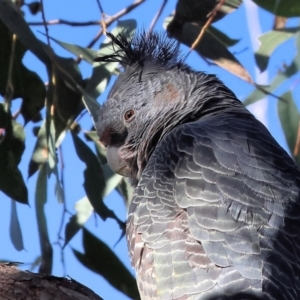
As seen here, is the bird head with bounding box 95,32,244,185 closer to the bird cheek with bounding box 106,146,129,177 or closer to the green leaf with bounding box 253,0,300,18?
the bird cheek with bounding box 106,146,129,177

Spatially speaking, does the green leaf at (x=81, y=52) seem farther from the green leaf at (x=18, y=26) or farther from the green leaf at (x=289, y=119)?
the green leaf at (x=289, y=119)

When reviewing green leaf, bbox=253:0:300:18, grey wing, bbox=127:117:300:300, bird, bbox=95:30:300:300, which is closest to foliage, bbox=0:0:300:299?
green leaf, bbox=253:0:300:18

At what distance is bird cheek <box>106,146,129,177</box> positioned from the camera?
11.9ft

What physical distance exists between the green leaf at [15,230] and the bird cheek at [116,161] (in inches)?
20.3

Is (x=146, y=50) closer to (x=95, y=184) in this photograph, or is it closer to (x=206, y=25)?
(x=206, y=25)

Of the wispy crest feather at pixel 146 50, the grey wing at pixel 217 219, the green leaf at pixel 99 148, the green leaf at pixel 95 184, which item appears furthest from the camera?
the green leaf at pixel 99 148

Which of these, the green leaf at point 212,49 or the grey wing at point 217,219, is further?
the green leaf at point 212,49

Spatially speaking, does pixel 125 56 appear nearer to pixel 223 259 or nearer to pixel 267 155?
pixel 267 155

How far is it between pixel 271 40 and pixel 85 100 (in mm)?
985

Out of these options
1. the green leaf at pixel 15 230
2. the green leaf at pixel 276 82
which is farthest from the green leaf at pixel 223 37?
the green leaf at pixel 15 230

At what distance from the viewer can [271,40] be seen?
13.4 ft

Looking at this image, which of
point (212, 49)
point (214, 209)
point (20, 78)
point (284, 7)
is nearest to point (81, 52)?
point (20, 78)

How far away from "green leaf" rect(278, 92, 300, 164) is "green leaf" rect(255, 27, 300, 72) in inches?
9.2

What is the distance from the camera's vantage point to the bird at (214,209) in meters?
2.58
